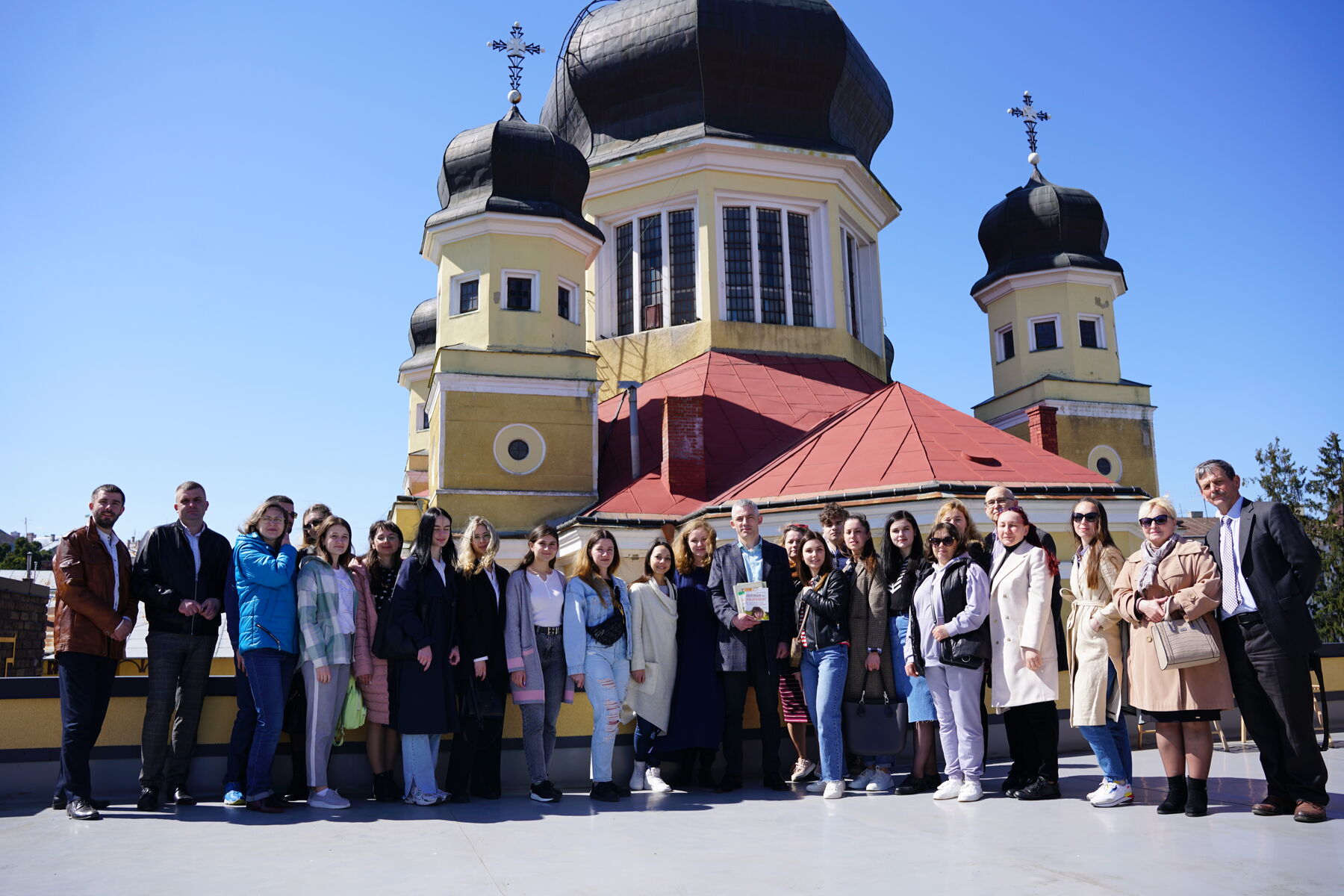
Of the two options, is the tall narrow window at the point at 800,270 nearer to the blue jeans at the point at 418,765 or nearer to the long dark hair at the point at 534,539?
the long dark hair at the point at 534,539

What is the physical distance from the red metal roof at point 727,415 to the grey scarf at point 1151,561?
13085mm

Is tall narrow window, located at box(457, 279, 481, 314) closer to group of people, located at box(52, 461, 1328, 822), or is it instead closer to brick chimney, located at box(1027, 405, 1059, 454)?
brick chimney, located at box(1027, 405, 1059, 454)

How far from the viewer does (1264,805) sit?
595cm

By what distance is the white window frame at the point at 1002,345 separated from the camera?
2669 cm

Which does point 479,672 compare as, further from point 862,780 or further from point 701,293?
point 701,293

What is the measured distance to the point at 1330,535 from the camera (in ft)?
107

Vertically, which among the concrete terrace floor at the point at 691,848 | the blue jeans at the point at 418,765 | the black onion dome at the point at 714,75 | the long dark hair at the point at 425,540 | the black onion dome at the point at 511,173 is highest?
the black onion dome at the point at 714,75

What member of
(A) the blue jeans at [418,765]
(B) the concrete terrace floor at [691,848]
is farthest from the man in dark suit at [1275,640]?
(A) the blue jeans at [418,765]

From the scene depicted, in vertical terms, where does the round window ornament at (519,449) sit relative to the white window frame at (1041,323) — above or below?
below

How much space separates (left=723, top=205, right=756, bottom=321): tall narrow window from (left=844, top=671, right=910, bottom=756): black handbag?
710 inches

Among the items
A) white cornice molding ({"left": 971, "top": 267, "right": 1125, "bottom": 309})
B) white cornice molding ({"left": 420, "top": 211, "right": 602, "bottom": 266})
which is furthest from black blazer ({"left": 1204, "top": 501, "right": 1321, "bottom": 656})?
white cornice molding ({"left": 971, "top": 267, "right": 1125, "bottom": 309})

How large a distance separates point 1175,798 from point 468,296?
58.7 feet

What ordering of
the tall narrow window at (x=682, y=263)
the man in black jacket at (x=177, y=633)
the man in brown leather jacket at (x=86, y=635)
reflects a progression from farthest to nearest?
the tall narrow window at (x=682, y=263), the man in black jacket at (x=177, y=633), the man in brown leather jacket at (x=86, y=635)

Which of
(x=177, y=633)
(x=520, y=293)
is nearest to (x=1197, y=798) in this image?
(x=177, y=633)
